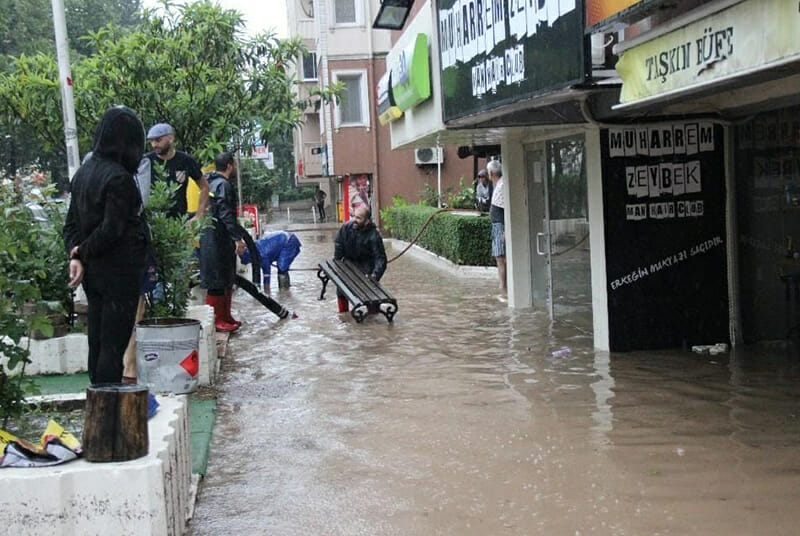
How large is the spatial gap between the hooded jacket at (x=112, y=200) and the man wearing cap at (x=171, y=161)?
2582 millimetres

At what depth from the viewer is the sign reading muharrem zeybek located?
713cm

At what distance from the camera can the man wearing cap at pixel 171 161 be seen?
8.22 metres

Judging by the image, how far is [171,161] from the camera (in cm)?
841

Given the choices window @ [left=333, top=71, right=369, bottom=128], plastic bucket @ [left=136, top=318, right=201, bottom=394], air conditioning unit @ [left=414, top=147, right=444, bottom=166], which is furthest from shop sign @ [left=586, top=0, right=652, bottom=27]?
window @ [left=333, top=71, right=369, bottom=128]

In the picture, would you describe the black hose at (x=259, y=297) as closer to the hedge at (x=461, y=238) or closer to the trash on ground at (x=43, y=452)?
the hedge at (x=461, y=238)

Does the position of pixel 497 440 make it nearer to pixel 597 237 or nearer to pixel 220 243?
pixel 597 237

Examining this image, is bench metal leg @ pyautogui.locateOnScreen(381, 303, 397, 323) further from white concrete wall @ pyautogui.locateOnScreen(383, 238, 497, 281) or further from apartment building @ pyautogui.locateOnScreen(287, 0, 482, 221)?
apartment building @ pyautogui.locateOnScreen(287, 0, 482, 221)

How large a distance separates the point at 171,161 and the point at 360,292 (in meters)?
3.67

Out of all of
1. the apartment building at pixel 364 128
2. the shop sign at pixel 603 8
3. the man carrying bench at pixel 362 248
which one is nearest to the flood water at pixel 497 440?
the man carrying bench at pixel 362 248

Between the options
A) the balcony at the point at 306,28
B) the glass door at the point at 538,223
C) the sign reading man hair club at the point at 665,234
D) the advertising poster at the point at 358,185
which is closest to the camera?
the sign reading man hair club at the point at 665,234

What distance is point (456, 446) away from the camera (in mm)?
6266

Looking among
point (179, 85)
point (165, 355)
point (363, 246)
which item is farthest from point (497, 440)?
point (363, 246)

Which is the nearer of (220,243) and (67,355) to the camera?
(67,355)

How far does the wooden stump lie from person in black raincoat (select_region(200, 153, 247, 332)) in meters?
5.72
